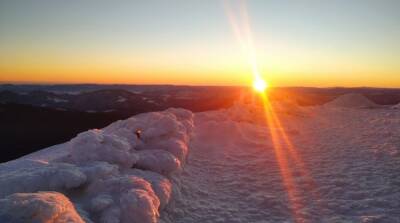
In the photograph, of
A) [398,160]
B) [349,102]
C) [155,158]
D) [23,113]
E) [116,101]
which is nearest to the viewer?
[155,158]

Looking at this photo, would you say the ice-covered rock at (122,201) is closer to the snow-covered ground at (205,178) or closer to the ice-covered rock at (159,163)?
the snow-covered ground at (205,178)

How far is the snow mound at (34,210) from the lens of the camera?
4523mm

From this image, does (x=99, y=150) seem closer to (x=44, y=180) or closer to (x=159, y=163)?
(x=159, y=163)

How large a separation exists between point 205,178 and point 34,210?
6500mm

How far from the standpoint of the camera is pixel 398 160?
36.0ft

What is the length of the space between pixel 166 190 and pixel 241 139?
27.5 feet

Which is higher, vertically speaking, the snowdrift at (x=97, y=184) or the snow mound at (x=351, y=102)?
the snow mound at (x=351, y=102)

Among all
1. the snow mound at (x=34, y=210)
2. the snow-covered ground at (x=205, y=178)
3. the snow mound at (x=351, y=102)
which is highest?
the snow mound at (x=351, y=102)

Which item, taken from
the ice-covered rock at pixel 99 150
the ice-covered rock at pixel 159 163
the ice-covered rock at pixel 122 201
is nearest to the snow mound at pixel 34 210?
the ice-covered rock at pixel 122 201

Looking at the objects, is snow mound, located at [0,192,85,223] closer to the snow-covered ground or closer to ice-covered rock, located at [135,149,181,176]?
the snow-covered ground

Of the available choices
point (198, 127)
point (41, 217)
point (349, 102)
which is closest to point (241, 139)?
point (198, 127)

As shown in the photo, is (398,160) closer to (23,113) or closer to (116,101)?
(23,113)

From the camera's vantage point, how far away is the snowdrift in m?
4.83

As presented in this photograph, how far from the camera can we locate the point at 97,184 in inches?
260
